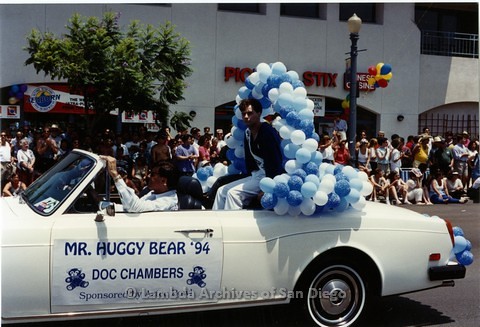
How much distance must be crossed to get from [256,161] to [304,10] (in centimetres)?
1598

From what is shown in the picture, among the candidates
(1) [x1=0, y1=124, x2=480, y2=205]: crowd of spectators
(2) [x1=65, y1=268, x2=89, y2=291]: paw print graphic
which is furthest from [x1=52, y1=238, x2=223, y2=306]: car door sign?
(1) [x1=0, y1=124, x2=480, y2=205]: crowd of spectators

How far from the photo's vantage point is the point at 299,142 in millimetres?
4984

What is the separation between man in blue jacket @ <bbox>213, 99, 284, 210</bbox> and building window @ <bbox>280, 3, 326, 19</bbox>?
50.3ft

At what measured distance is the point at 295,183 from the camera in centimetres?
479

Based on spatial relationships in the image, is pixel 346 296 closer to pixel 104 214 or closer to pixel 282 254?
pixel 282 254

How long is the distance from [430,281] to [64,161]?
341 centimetres

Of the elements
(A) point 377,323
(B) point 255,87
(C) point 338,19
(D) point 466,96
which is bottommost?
(A) point 377,323

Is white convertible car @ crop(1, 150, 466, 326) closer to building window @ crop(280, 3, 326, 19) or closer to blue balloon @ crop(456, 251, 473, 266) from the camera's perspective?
blue balloon @ crop(456, 251, 473, 266)

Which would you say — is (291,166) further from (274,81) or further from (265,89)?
(265,89)

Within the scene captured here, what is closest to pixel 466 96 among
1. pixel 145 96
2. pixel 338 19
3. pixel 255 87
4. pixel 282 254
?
pixel 338 19

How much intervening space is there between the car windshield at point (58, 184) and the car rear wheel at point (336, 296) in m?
2.12

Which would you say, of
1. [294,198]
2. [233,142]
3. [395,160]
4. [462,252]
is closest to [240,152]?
[233,142]

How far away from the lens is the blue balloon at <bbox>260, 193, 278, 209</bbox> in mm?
4750

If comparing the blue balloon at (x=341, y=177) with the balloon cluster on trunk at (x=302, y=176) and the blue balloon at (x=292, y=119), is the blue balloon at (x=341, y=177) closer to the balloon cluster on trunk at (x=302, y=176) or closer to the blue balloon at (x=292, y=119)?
the balloon cluster on trunk at (x=302, y=176)
